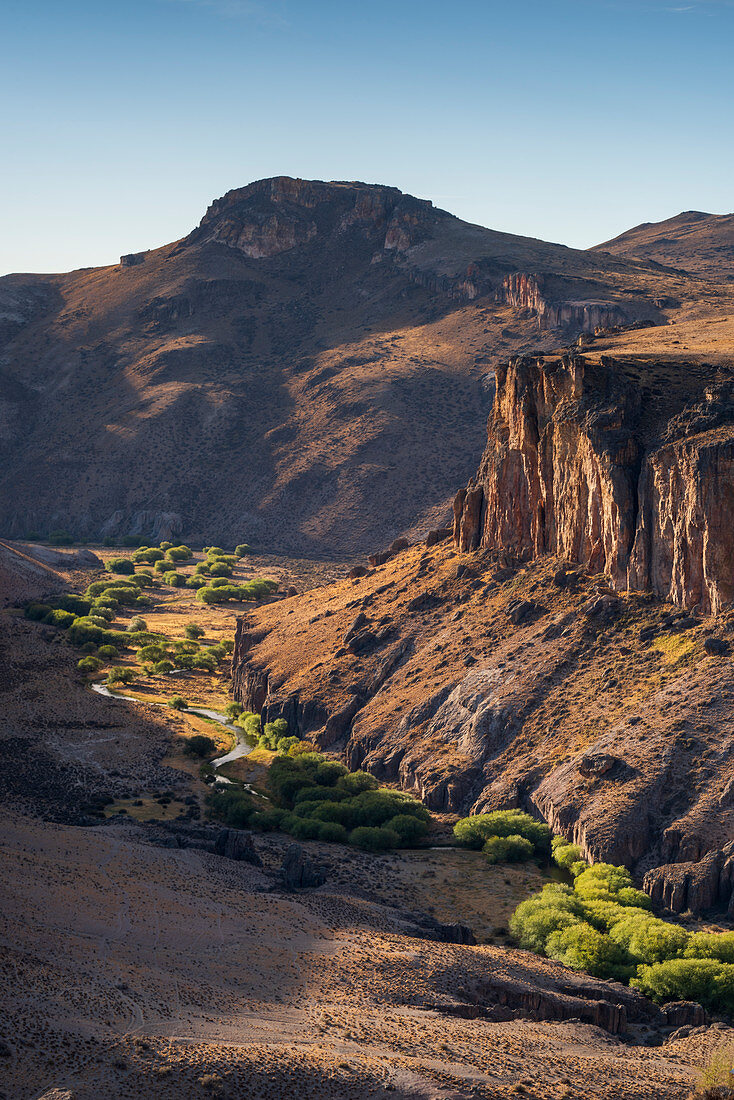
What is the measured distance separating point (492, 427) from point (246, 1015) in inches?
2456

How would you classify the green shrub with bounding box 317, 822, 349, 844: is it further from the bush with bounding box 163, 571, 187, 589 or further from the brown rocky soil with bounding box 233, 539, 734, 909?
the bush with bounding box 163, 571, 187, 589

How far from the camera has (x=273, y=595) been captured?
16400cm

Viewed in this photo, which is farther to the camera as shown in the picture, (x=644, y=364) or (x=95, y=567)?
(x=95, y=567)

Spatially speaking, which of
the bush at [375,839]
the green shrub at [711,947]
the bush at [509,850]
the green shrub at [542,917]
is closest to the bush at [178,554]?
the bush at [375,839]

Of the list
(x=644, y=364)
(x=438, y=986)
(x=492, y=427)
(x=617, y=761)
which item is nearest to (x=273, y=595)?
(x=492, y=427)

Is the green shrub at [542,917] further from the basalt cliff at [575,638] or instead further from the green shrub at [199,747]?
the green shrub at [199,747]

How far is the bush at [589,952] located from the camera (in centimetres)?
5475

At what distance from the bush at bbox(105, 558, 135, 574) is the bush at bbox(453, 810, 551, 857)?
12010 centimetres

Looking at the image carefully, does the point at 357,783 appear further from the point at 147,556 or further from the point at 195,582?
the point at 147,556

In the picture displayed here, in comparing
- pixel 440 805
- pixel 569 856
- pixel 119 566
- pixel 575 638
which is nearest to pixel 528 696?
pixel 575 638

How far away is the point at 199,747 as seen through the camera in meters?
90.8

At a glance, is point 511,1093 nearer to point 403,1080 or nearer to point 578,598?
point 403,1080

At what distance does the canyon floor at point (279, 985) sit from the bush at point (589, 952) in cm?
160

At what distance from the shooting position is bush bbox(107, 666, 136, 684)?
373ft
